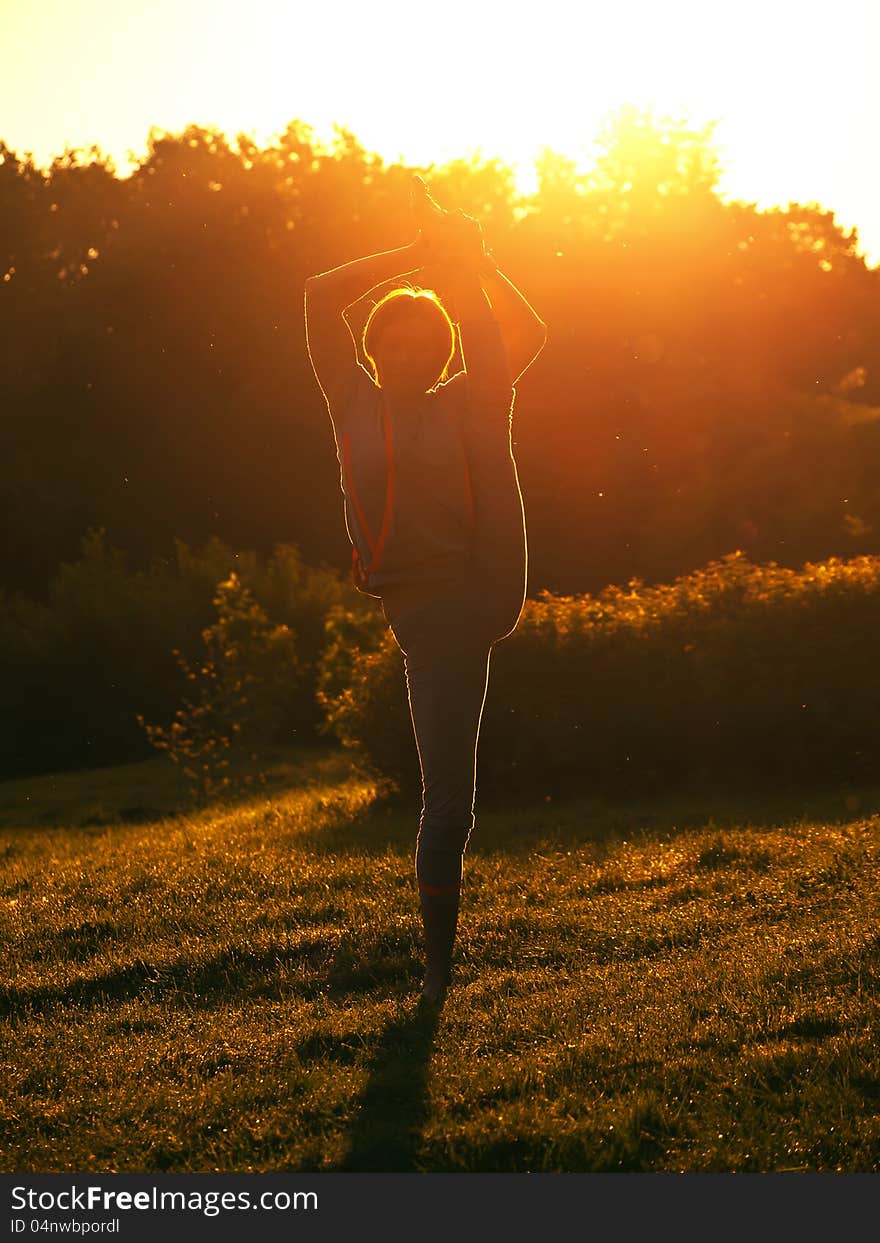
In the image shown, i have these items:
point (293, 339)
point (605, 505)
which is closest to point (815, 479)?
point (605, 505)

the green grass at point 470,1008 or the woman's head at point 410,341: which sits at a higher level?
the woman's head at point 410,341

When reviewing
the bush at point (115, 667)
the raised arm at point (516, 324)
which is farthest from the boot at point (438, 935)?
the bush at point (115, 667)

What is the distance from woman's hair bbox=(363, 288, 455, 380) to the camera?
4.73 m

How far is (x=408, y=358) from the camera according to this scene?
4.70 metres

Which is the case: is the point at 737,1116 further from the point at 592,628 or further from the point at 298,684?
the point at 298,684

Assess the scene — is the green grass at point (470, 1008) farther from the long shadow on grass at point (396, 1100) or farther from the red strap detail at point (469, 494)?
the red strap detail at point (469, 494)

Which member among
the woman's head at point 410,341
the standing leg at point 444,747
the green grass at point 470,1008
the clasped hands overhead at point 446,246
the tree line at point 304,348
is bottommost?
the green grass at point 470,1008

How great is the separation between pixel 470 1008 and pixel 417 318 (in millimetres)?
2248

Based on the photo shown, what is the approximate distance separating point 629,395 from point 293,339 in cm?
931

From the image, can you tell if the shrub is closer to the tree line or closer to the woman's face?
the woman's face

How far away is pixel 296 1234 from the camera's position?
316 cm

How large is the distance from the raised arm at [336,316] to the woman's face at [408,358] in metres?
0.23

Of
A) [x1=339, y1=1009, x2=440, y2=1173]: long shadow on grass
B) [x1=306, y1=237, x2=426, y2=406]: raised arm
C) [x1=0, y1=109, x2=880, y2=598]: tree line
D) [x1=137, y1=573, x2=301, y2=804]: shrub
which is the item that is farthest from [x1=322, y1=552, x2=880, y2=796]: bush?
[x1=0, y1=109, x2=880, y2=598]: tree line

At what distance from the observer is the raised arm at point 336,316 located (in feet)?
16.2
